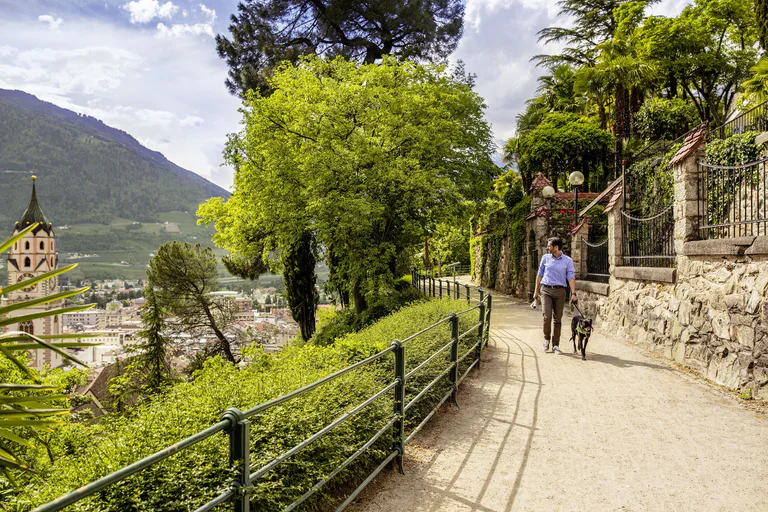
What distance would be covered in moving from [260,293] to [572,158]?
10760 centimetres

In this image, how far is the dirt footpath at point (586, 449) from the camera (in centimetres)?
385

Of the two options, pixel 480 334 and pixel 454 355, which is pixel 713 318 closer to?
pixel 480 334

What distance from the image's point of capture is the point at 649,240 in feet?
31.1

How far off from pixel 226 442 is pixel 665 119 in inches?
943

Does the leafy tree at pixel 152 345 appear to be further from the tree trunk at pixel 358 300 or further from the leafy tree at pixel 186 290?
the tree trunk at pixel 358 300

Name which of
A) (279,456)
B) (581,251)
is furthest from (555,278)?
(279,456)

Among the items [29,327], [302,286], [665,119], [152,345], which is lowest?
[152,345]

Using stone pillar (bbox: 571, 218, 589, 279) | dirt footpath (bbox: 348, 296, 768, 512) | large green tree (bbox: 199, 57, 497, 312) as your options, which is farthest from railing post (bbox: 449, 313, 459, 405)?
stone pillar (bbox: 571, 218, 589, 279)

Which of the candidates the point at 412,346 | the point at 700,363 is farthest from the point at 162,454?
the point at 700,363

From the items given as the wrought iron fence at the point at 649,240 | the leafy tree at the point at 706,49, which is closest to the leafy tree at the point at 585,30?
the leafy tree at the point at 706,49

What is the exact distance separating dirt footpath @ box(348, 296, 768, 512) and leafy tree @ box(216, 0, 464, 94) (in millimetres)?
21432

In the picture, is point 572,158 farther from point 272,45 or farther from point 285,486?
point 285,486

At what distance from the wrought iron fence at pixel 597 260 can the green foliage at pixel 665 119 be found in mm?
11661

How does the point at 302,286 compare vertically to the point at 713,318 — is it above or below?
below
